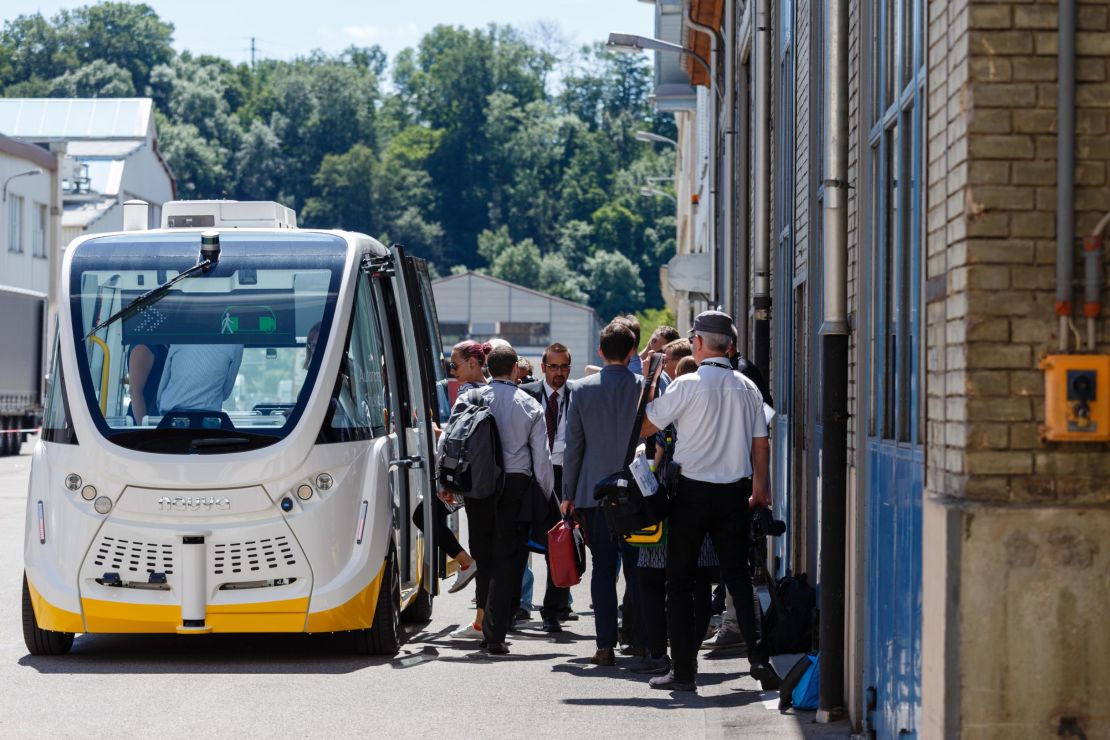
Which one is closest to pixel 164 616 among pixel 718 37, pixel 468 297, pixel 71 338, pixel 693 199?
pixel 71 338

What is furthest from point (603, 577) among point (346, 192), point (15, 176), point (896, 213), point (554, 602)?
point (346, 192)

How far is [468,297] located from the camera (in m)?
112

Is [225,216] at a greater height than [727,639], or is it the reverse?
[225,216]

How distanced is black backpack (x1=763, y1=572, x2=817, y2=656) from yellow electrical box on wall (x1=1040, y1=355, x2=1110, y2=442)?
4.23 m

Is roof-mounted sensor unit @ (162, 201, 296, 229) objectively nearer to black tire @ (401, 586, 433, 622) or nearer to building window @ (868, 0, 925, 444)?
black tire @ (401, 586, 433, 622)

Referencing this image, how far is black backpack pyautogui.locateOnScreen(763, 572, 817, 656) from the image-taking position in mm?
9664

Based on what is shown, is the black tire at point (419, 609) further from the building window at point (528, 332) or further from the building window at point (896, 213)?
the building window at point (528, 332)

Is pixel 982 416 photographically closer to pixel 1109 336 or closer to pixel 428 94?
pixel 1109 336

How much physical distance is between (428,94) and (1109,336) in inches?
5622

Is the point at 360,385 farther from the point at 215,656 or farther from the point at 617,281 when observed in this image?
the point at 617,281

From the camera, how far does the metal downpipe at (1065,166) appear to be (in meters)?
5.53

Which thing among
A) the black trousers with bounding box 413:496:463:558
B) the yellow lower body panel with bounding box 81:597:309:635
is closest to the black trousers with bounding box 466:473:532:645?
the black trousers with bounding box 413:496:463:558

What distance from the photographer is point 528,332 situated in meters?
113

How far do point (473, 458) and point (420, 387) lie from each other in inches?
57.8
